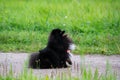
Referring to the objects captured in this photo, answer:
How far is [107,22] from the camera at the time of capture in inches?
571

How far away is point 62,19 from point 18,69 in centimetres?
528

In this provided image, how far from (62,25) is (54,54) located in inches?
164

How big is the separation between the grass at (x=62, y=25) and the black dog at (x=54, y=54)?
1.42 meters

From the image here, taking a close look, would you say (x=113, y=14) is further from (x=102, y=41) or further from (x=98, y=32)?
(x=102, y=41)

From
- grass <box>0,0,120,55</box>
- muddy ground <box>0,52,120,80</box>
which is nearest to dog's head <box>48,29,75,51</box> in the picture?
muddy ground <box>0,52,120,80</box>

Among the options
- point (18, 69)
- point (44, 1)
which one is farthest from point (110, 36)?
point (44, 1)

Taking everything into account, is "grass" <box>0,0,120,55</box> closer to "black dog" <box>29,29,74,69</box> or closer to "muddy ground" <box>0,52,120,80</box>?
"muddy ground" <box>0,52,120,80</box>

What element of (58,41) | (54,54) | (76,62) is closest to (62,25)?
(76,62)

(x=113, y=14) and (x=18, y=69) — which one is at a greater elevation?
(x=113, y=14)

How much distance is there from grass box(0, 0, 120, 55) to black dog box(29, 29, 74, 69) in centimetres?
142

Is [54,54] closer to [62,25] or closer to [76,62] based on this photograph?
[76,62]

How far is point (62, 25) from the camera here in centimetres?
1412

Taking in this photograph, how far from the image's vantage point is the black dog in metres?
9.98

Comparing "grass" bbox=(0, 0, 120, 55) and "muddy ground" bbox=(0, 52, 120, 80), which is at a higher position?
"grass" bbox=(0, 0, 120, 55)
